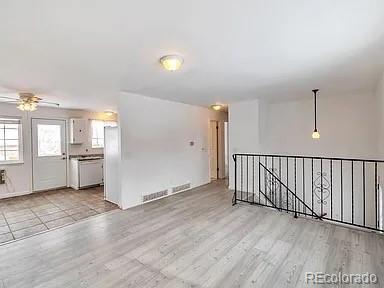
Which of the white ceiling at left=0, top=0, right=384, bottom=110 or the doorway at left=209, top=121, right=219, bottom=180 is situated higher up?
the white ceiling at left=0, top=0, right=384, bottom=110

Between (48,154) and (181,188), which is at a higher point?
(48,154)

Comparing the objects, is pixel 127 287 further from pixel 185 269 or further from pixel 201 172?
pixel 201 172

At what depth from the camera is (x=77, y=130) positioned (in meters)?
6.71

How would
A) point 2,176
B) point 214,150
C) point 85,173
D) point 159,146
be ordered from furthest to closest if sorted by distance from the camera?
point 214,150
point 85,173
point 2,176
point 159,146

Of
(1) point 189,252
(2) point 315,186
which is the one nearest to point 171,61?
(1) point 189,252

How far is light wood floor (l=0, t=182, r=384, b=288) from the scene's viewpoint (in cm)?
225

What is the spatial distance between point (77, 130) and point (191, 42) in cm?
580

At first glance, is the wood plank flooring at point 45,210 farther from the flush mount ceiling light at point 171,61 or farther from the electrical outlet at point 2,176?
the flush mount ceiling light at point 171,61

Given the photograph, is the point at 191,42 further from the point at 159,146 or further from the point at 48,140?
the point at 48,140

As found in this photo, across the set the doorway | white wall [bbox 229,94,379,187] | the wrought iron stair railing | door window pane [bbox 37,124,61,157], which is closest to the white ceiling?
white wall [bbox 229,94,379,187]

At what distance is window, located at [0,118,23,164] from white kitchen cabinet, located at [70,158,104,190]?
140cm

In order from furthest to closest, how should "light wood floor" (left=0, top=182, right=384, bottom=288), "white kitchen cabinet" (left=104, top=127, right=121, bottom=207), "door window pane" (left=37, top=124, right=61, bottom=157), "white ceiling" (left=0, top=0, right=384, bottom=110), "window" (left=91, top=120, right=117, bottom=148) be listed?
"window" (left=91, top=120, right=117, bottom=148)
"door window pane" (left=37, top=124, right=61, bottom=157)
"white kitchen cabinet" (left=104, top=127, right=121, bottom=207)
"light wood floor" (left=0, top=182, right=384, bottom=288)
"white ceiling" (left=0, top=0, right=384, bottom=110)

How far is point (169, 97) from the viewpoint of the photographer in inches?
203

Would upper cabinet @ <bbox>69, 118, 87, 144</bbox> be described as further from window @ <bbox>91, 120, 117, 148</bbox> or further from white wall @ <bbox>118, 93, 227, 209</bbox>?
white wall @ <bbox>118, 93, 227, 209</bbox>
